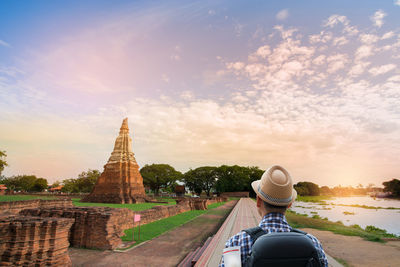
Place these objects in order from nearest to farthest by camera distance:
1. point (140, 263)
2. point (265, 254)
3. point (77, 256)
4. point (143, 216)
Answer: point (265, 254) < point (140, 263) < point (77, 256) < point (143, 216)

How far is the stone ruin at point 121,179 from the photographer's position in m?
29.8

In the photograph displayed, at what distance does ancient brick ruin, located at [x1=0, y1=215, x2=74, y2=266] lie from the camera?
5.19 m

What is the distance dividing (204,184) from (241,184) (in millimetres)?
11263

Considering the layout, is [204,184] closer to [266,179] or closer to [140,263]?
[140,263]

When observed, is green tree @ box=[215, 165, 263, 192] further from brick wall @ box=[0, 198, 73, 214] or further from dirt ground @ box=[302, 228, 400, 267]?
dirt ground @ box=[302, 228, 400, 267]

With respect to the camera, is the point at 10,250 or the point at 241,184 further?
the point at 241,184

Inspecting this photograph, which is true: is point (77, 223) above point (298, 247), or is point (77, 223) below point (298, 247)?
below

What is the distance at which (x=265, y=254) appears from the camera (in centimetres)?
128

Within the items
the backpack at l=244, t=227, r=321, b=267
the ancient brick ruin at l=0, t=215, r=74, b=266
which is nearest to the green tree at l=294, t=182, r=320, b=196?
the ancient brick ruin at l=0, t=215, r=74, b=266

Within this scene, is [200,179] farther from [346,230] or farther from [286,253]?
[286,253]

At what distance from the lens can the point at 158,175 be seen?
56.9 metres

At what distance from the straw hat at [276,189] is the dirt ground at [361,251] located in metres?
6.47

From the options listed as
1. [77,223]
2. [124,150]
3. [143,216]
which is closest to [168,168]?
[124,150]

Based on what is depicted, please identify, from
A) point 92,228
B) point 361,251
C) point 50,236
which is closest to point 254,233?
point 50,236
